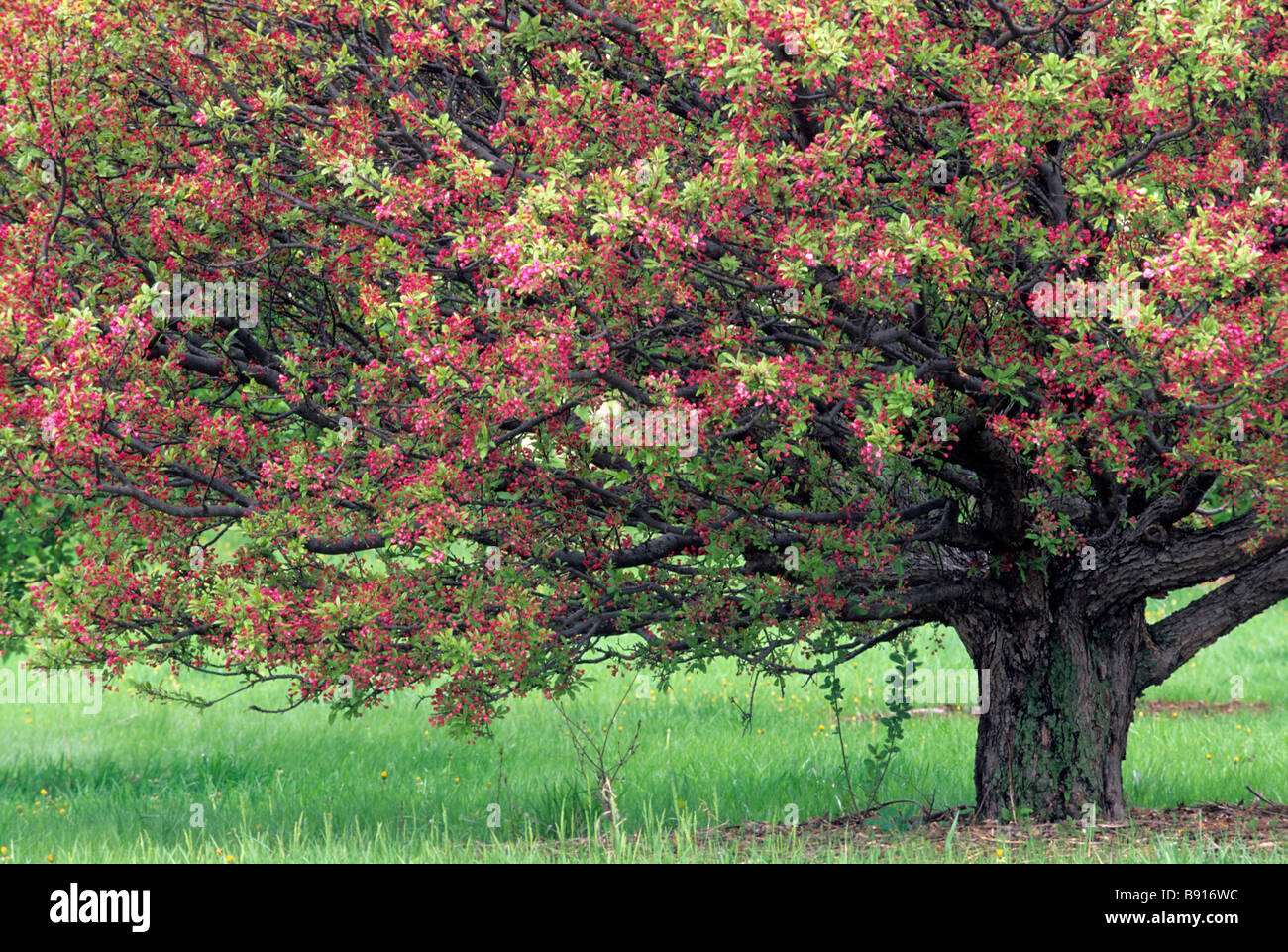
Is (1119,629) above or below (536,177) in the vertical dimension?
below

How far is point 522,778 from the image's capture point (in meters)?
13.2

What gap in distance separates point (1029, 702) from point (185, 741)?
11108mm

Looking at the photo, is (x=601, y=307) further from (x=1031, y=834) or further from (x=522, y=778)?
(x=522, y=778)

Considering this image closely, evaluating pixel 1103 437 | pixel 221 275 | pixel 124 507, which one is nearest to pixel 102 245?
pixel 221 275

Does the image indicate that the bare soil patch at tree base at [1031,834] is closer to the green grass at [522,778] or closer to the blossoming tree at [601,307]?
the green grass at [522,778]

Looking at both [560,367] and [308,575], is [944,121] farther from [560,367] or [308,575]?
[308,575]

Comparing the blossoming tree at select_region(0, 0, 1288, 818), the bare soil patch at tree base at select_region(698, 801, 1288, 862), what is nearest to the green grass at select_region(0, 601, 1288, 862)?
the bare soil patch at tree base at select_region(698, 801, 1288, 862)

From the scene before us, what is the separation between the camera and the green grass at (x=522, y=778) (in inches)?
361

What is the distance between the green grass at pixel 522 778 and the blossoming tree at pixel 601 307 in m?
1.79

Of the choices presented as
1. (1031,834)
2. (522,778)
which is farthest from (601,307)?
(522,778)

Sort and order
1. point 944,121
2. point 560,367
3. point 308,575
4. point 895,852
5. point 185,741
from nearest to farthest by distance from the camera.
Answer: point 560,367, point 944,121, point 308,575, point 895,852, point 185,741

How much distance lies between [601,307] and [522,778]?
7.80m

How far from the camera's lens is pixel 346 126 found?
23.0ft

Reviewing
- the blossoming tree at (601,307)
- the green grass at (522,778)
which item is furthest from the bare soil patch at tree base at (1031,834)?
the blossoming tree at (601,307)
